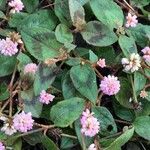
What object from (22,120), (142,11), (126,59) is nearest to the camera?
(22,120)

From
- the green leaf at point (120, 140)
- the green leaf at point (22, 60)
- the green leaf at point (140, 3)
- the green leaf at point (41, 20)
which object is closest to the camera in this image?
the green leaf at point (120, 140)

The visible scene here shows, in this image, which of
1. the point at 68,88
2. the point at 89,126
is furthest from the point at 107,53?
the point at 89,126

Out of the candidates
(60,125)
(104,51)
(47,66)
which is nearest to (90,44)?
(104,51)

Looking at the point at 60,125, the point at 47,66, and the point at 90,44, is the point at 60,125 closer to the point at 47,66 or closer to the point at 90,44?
the point at 47,66

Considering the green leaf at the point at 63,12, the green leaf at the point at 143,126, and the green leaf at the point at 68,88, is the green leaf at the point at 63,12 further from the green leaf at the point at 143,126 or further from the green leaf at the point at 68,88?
the green leaf at the point at 143,126

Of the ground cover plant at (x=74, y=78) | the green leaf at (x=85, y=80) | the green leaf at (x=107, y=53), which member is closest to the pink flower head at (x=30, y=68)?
the ground cover plant at (x=74, y=78)

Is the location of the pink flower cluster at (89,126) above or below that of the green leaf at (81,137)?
above

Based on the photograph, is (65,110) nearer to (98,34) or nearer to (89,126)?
(89,126)
